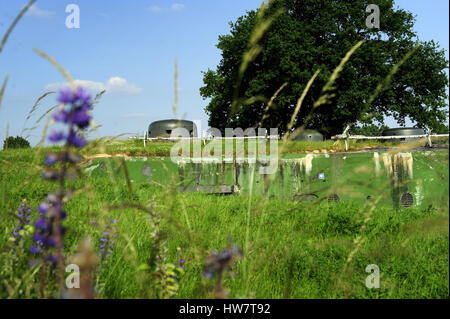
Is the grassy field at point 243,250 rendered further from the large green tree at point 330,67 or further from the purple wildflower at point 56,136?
the large green tree at point 330,67

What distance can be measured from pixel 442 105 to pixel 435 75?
8.04ft

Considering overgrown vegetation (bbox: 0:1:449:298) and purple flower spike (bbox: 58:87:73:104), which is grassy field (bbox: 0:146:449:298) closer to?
overgrown vegetation (bbox: 0:1:449:298)

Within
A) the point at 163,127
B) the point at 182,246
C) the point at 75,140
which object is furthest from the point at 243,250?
the point at 163,127

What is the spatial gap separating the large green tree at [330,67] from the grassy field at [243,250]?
20840 mm

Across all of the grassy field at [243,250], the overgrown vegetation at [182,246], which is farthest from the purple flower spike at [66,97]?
the grassy field at [243,250]

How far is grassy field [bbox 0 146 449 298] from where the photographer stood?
1.85 meters

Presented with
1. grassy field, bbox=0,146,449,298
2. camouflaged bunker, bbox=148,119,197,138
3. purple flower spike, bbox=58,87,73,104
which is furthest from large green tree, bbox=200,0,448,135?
purple flower spike, bbox=58,87,73,104

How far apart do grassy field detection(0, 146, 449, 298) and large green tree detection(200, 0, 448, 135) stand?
2084cm

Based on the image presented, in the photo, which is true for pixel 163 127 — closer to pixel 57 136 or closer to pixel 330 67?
Answer: pixel 330 67

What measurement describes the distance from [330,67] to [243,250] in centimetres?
2609

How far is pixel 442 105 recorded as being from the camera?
28.4m

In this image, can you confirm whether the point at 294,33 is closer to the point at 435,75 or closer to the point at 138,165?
the point at 435,75

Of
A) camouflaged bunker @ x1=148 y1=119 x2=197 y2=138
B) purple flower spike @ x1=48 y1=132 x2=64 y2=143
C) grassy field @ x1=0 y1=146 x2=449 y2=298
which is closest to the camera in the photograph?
purple flower spike @ x1=48 y1=132 x2=64 y2=143
